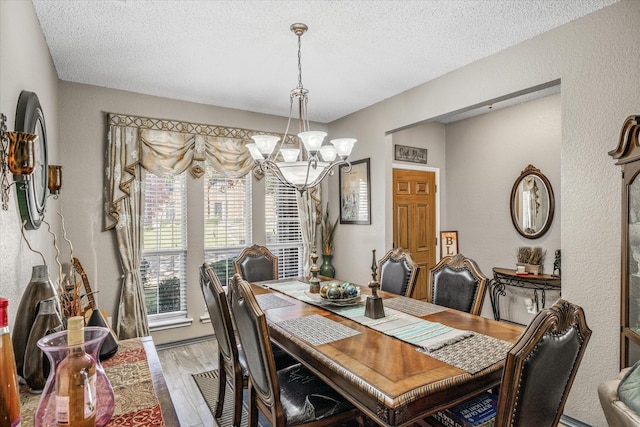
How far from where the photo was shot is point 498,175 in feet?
14.6

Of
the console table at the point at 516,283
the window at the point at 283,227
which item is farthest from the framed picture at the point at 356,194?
the console table at the point at 516,283

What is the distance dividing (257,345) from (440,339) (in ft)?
2.90

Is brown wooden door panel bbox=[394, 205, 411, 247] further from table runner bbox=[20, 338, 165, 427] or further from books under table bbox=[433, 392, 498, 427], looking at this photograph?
table runner bbox=[20, 338, 165, 427]

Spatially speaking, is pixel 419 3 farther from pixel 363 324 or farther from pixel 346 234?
pixel 346 234

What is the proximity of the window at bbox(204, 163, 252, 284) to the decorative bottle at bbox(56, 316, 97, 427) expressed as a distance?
3322 mm

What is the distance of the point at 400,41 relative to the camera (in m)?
2.69

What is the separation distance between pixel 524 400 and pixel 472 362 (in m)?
0.30

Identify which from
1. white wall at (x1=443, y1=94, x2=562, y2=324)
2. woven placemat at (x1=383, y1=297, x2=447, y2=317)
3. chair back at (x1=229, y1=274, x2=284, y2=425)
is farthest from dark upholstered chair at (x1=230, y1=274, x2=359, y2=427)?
white wall at (x1=443, y1=94, x2=562, y2=324)

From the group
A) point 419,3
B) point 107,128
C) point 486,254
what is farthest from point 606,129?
point 107,128

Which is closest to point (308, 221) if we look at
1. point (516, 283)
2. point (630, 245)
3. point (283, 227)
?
point (283, 227)

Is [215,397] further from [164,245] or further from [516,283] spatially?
[516,283]

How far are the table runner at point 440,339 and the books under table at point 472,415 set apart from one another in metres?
0.27

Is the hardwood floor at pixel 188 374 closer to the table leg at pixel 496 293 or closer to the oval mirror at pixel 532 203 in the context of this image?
the table leg at pixel 496 293

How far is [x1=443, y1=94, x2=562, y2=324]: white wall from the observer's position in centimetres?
392
